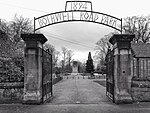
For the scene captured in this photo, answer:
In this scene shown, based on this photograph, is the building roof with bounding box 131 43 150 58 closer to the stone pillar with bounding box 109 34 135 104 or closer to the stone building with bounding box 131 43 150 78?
the stone building with bounding box 131 43 150 78

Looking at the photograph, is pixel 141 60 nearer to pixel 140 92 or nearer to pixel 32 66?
pixel 140 92

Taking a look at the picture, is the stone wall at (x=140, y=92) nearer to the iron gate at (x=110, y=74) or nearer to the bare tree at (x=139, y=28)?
the iron gate at (x=110, y=74)

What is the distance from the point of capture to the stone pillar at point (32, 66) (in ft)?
25.9

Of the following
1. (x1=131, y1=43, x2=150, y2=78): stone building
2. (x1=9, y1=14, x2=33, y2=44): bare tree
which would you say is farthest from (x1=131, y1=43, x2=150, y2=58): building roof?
(x1=9, y1=14, x2=33, y2=44): bare tree

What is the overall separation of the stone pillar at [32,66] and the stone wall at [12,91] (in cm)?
46

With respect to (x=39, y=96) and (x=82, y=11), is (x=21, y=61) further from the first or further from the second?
(x=82, y=11)

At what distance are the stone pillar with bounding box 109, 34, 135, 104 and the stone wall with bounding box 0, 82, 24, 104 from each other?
4.74 metres

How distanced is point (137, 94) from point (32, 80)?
5.29 m

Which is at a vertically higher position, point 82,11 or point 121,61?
point 82,11

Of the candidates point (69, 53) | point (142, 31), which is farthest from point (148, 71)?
point (69, 53)

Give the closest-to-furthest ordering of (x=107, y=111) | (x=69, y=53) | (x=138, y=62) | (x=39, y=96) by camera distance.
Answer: (x=107, y=111), (x=39, y=96), (x=138, y=62), (x=69, y=53)

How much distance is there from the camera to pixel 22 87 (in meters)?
8.16

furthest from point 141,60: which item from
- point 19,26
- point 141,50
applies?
point 19,26

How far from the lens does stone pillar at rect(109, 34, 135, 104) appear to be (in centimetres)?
803
